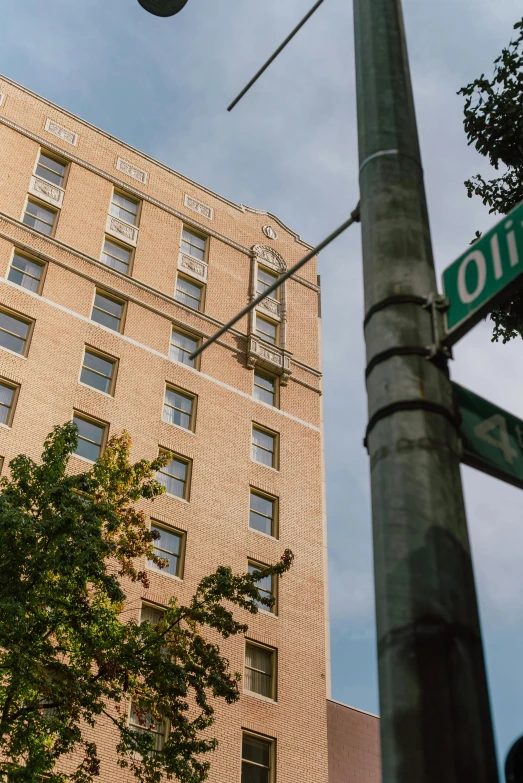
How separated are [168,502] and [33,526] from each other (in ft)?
54.3

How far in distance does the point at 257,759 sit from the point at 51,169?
25996 mm

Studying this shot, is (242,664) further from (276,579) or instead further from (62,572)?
(62,572)

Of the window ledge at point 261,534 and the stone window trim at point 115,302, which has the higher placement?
the stone window trim at point 115,302

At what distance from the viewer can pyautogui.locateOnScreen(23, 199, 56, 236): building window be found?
3875cm

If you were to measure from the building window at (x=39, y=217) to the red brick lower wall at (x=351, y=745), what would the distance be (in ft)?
72.9

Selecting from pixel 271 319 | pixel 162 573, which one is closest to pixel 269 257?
pixel 271 319

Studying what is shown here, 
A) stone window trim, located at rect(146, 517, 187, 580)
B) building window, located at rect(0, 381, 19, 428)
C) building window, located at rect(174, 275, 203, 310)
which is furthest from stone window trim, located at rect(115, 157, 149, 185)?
stone window trim, located at rect(146, 517, 187, 580)

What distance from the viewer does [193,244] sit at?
144ft

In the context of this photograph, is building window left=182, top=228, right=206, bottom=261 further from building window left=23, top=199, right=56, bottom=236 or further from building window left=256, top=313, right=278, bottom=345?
building window left=23, top=199, right=56, bottom=236

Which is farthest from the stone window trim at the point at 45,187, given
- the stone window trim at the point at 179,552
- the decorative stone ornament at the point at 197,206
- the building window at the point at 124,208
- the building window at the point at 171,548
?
the building window at the point at 171,548

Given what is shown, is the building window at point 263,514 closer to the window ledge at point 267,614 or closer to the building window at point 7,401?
the window ledge at point 267,614

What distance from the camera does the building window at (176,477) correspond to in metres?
34.3

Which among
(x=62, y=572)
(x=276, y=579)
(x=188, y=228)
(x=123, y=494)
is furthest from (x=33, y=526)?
(x=188, y=228)

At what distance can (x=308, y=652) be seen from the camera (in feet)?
112
